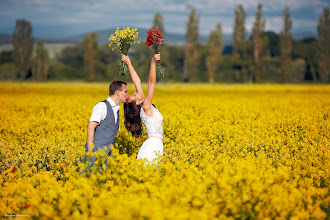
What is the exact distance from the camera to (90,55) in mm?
57125

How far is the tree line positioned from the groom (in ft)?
150

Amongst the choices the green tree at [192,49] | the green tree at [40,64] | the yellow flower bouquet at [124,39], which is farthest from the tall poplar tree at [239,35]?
the yellow flower bouquet at [124,39]

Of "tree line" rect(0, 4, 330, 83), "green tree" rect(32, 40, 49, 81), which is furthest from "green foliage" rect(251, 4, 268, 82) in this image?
"green tree" rect(32, 40, 49, 81)

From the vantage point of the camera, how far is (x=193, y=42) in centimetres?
5634

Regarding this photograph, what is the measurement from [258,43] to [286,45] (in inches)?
222

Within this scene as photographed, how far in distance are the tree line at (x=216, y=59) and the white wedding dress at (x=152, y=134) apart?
45.6 meters

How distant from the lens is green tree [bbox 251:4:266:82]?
55594 mm

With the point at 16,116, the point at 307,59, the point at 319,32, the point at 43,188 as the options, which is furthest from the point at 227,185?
the point at 307,59

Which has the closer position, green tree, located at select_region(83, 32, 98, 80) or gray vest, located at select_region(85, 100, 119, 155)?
gray vest, located at select_region(85, 100, 119, 155)

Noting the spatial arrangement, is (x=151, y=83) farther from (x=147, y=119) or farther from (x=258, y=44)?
(x=258, y=44)

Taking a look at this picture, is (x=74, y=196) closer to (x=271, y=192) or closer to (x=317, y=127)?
(x=271, y=192)

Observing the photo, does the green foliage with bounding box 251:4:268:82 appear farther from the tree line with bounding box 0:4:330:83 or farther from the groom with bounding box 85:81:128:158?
the groom with bounding box 85:81:128:158

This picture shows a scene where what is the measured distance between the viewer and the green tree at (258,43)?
55.6 m

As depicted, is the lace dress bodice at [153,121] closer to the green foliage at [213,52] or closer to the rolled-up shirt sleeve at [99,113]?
the rolled-up shirt sleeve at [99,113]
